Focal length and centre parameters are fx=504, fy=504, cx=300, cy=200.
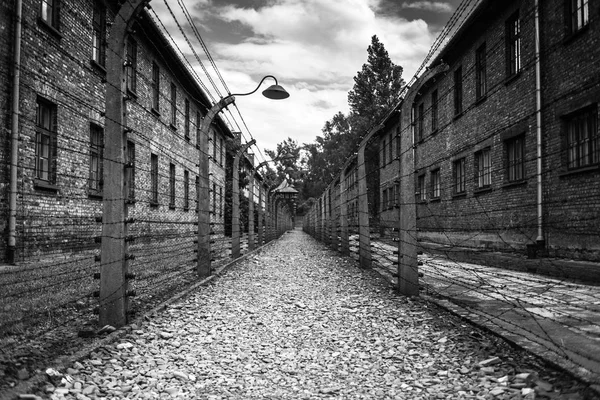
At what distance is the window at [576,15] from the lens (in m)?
9.92

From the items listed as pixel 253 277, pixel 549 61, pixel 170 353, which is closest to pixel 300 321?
pixel 170 353

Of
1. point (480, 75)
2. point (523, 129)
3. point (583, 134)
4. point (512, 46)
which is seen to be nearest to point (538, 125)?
point (523, 129)

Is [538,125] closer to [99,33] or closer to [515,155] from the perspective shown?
[515,155]

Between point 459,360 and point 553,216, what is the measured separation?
8153 millimetres

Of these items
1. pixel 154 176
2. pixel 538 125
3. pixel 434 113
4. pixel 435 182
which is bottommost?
pixel 435 182

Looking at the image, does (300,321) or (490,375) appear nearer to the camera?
(490,375)

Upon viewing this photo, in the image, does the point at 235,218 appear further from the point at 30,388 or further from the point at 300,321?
the point at 30,388

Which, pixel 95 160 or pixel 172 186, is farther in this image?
pixel 172 186

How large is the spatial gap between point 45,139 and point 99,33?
13.9ft

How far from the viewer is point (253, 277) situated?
30.4 ft

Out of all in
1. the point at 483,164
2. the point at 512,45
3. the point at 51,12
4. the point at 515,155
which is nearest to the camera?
the point at 51,12

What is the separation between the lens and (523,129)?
1222 centimetres

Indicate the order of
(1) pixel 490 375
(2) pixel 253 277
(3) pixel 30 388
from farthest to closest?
(2) pixel 253 277 → (1) pixel 490 375 → (3) pixel 30 388

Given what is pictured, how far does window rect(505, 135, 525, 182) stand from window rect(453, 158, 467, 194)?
9.34ft
